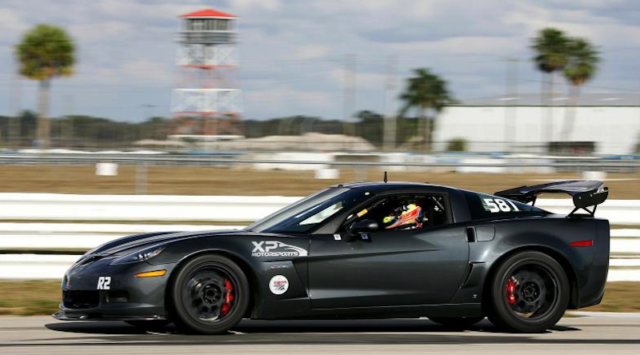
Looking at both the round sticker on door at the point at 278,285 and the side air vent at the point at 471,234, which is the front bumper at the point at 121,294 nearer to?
the round sticker on door at the point at 278,285

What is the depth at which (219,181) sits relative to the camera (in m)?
21.5

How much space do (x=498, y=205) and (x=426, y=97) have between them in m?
20.2

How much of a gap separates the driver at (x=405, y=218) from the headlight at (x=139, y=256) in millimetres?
1706

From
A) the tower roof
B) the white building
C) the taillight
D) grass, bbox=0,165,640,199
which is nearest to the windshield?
the taillight

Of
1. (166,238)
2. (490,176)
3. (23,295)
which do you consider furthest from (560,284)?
(490,176)

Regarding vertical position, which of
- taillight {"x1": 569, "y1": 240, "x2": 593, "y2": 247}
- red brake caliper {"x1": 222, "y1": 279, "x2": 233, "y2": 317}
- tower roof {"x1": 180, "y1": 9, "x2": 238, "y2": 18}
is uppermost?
tower roof {"x1": 180, "y1": 9, "x2": 238, "y2": 18}

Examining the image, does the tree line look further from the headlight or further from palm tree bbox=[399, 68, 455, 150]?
the headlight

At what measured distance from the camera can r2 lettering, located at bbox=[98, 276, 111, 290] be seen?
645cm

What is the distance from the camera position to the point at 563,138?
26562mm

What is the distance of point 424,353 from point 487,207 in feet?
5.67

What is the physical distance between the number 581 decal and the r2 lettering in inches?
115

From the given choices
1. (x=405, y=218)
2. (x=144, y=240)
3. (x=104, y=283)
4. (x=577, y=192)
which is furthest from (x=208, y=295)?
(x=577, y=192)

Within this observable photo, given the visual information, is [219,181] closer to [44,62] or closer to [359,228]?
[44,62]

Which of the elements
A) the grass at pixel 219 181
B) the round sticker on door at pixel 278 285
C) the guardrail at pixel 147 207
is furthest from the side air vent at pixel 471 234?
the grass at pixel 219 181
